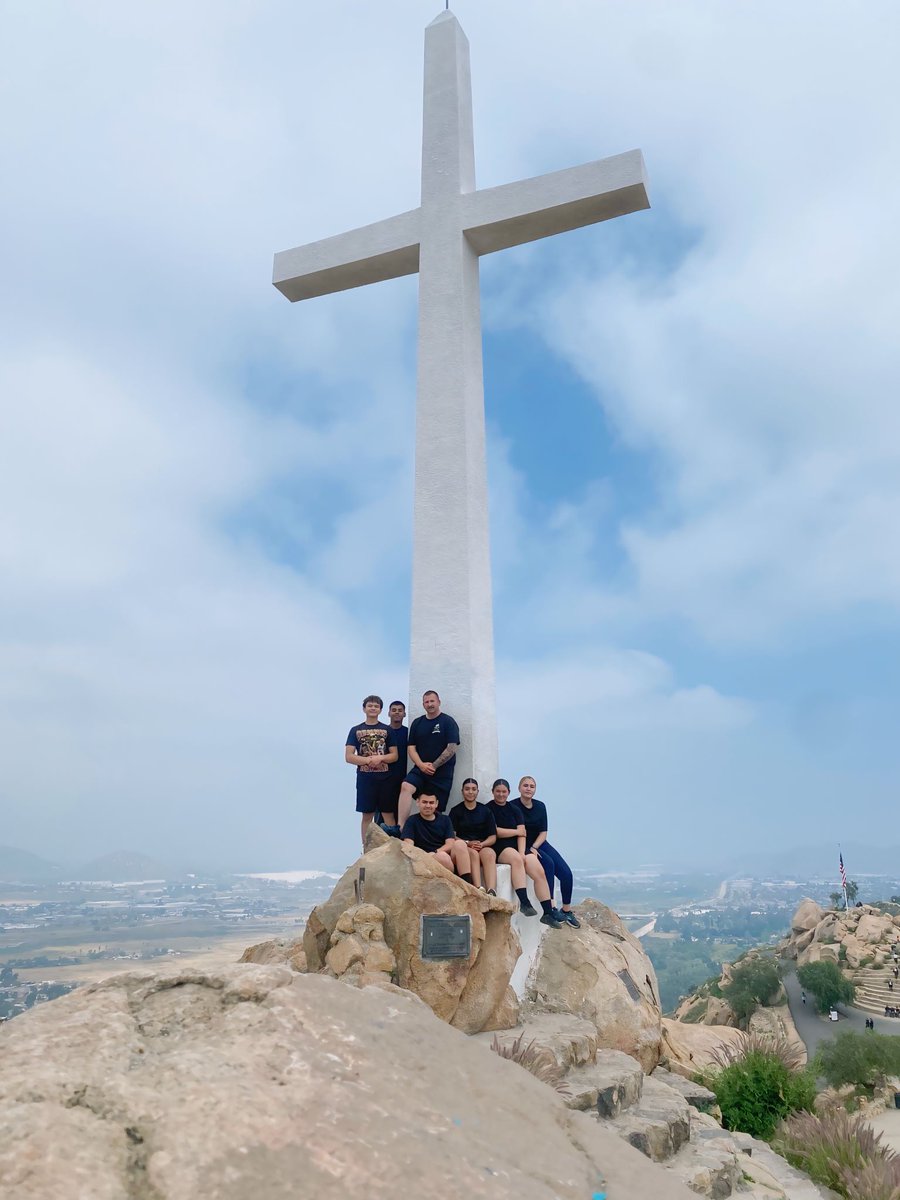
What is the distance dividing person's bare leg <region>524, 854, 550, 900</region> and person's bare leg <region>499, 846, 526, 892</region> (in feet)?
0.43

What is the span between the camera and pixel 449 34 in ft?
35.6

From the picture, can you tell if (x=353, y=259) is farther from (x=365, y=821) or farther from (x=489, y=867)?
(x=489, y=867)

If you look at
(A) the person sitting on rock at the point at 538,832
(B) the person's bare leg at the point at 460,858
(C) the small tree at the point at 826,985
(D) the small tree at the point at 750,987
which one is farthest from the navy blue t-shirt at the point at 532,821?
(C) the small tree at the point at 826,985

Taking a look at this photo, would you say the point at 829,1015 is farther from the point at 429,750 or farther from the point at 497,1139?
the point at 497,1139

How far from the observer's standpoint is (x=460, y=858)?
24.2 feet

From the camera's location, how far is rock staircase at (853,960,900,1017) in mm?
46625

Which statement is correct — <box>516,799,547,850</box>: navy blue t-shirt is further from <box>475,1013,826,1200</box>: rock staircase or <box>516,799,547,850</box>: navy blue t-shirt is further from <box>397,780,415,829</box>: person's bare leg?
<box>475,1013,826,1200</box>: rock staircase

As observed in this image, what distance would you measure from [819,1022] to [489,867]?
4743cm

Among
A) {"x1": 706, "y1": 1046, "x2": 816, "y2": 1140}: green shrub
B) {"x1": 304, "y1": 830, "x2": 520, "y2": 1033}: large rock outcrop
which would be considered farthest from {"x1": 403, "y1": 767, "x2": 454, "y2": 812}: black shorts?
{"x1": 706, "y1": 1046, "x2": 816, "y2": 1140}: green shrub

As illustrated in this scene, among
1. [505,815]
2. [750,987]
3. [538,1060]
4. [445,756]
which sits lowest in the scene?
[750,987]

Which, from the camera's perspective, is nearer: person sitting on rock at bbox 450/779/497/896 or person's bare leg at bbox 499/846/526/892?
person sitting on rock at bbox 450/779/497/896

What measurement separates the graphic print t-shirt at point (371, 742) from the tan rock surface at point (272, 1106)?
541cm

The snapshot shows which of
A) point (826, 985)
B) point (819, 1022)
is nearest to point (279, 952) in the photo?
point (826, 985)

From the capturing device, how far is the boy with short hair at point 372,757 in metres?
8.44
